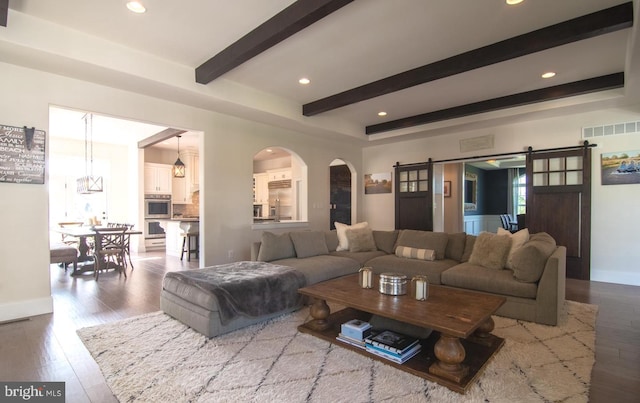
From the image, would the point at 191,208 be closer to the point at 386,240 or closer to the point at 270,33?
the point at 386,240

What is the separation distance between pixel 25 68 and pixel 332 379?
4.28 meters

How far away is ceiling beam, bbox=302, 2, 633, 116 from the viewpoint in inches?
109

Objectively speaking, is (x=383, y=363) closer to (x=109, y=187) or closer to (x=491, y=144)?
(x=491, y=144)

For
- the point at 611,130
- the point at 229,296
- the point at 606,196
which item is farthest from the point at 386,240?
the point at 611,130

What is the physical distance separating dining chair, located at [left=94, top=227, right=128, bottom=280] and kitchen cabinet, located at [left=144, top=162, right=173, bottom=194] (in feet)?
10.1

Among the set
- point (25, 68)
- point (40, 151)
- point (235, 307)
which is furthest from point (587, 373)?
point (25, 68)

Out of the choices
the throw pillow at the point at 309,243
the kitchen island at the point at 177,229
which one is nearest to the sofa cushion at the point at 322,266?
the throw pillow at the point at 309,243

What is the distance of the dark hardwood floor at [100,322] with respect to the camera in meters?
2.09

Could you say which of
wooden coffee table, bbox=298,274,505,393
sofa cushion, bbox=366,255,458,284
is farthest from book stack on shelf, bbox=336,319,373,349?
sofa cushion, bbox=366,255,458,284

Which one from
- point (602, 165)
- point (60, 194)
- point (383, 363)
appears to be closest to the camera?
point (383, 363)

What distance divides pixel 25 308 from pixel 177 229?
A: 390 cm

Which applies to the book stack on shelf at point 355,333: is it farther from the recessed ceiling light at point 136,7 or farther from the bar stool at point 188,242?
the bar stool at point 188,242

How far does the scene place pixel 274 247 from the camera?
423 cm

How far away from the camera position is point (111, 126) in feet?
22.1
